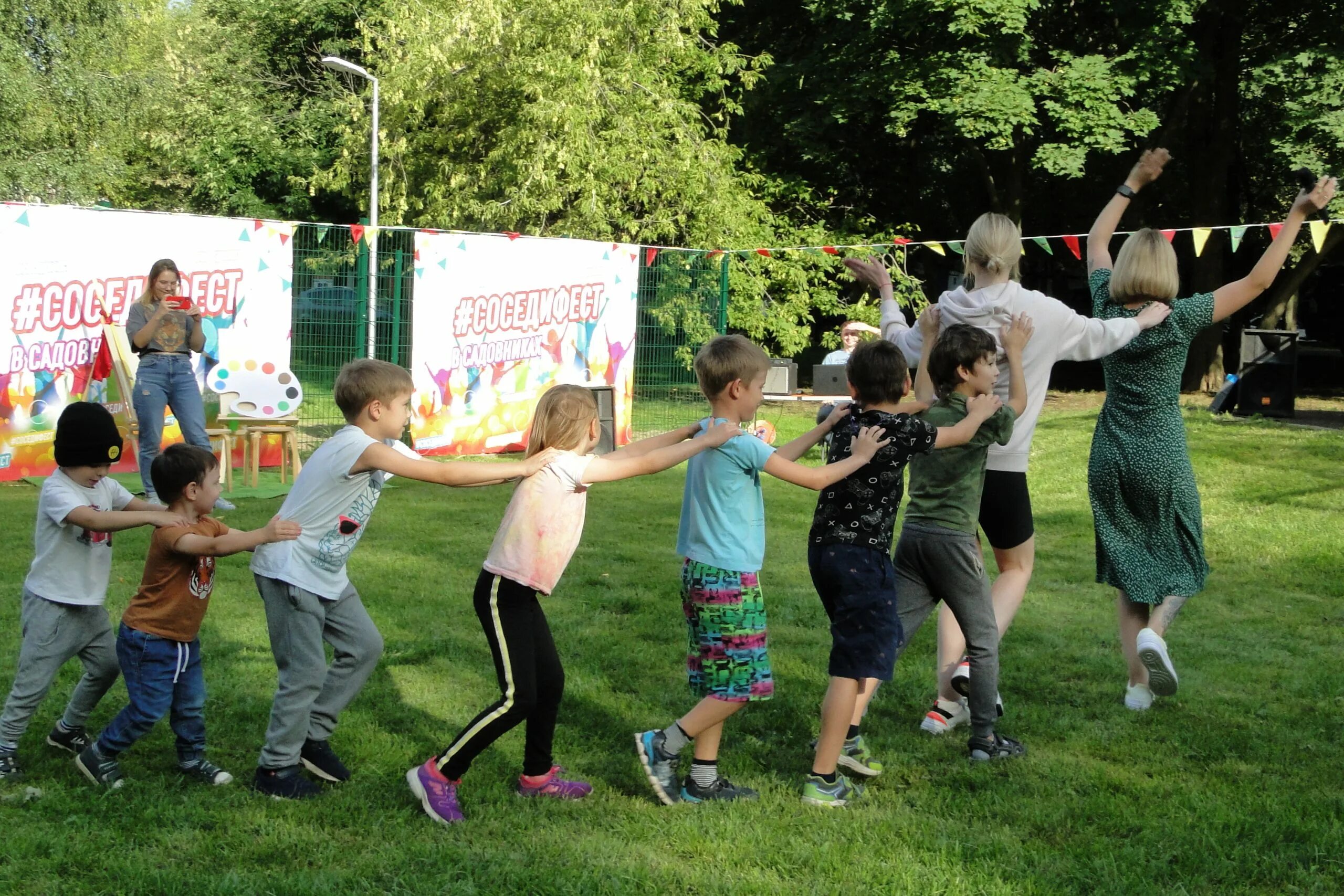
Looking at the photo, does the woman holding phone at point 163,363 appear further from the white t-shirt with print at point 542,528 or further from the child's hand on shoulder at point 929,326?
the child's hand on shoulder at point 929,326

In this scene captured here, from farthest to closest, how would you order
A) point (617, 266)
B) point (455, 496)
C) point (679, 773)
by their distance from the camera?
1. point (617, 266)
2. point (455, 496)
3. point (679, 773)

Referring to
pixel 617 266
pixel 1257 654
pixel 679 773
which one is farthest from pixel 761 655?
pixel 617 266

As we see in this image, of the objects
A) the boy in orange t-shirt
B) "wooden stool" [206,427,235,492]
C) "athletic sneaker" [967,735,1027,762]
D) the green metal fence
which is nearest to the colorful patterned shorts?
"athletic sneaker" [967,735,1027,762]

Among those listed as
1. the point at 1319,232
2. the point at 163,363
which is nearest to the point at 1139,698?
the point at 163,363


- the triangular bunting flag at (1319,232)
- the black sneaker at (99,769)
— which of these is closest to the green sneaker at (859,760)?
the black sneaker at (99,769)

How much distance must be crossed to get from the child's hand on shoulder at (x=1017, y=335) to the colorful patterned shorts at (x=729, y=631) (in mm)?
1278

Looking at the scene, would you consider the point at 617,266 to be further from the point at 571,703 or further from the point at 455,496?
the point at 571,703

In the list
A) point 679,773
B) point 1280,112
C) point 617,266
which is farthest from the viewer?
point 1280,112

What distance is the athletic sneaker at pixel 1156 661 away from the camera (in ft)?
16.1

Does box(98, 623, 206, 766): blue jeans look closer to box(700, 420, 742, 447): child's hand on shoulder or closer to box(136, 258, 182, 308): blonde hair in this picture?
box(700, 420, 742, 447): child's hand on shoulder

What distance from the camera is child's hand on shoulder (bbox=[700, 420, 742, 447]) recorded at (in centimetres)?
362

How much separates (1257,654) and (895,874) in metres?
3.47

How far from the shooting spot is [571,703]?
512cm

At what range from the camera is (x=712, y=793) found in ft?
13.3
